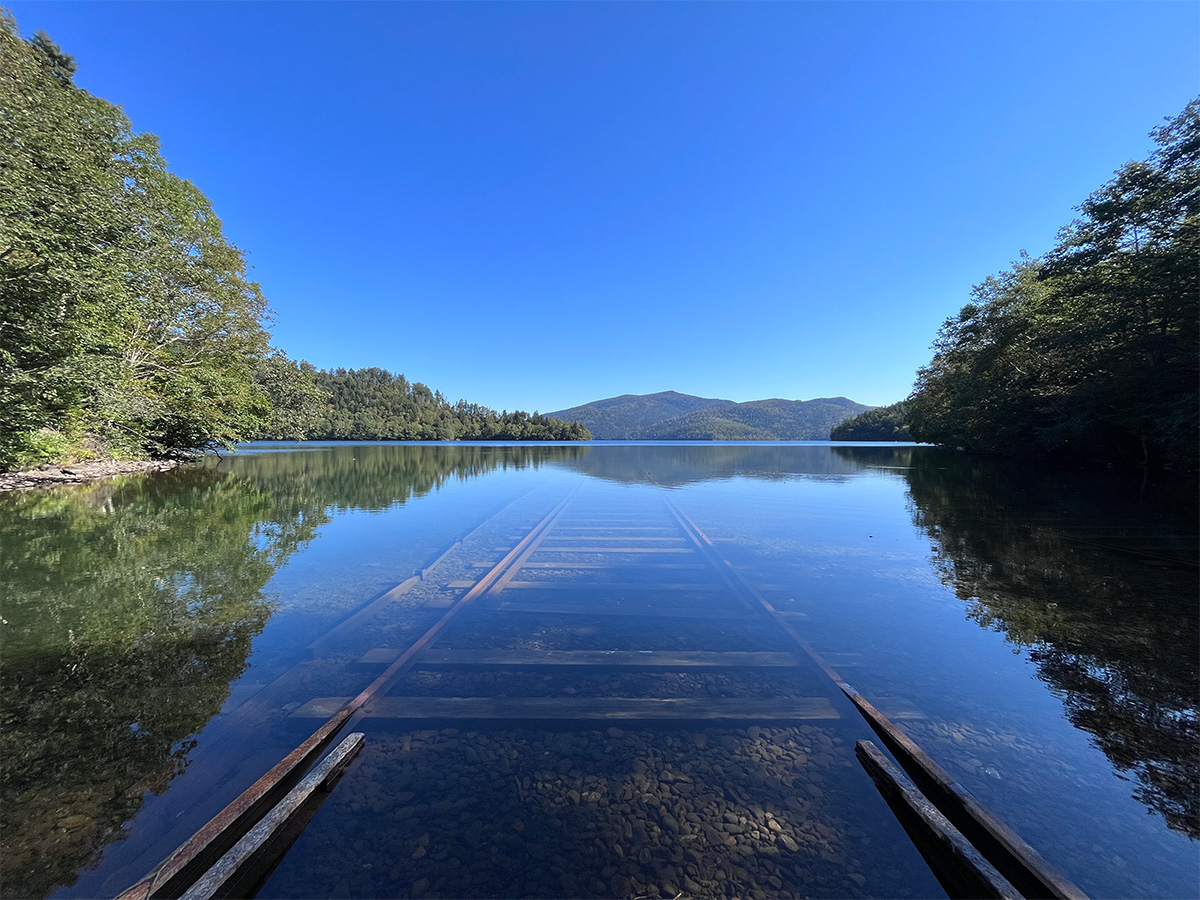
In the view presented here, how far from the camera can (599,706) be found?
436 cm

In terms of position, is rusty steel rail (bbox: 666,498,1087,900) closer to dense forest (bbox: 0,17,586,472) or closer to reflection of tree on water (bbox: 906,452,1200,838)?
reflection of tree on water (bbox: 906,452,1200,838)

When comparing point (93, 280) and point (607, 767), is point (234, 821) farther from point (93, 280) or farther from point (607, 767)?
point (93, 280)

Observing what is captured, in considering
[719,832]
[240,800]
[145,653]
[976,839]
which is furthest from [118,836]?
[976,839]

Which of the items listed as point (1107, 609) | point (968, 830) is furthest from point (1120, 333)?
point (968, 830)

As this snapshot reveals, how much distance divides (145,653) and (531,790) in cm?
535

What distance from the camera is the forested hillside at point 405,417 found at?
113 m

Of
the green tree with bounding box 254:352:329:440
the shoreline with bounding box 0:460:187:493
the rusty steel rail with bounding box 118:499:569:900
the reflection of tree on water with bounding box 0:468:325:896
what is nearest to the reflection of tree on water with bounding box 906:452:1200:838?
the rusty steel rail with bounding box 118:499:569:900

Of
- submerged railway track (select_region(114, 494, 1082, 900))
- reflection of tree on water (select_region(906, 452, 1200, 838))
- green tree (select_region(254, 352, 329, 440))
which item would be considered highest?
green tree (select_region(254, 352, 329, 440))

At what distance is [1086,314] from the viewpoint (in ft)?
81.6

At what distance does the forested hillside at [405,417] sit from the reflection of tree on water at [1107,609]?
118 meters

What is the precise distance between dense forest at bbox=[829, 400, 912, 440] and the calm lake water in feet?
367

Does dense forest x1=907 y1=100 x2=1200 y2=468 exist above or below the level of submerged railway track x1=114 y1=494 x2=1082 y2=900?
above

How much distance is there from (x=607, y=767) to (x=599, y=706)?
819 mm

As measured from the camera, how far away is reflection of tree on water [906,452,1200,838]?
3.80 meters
